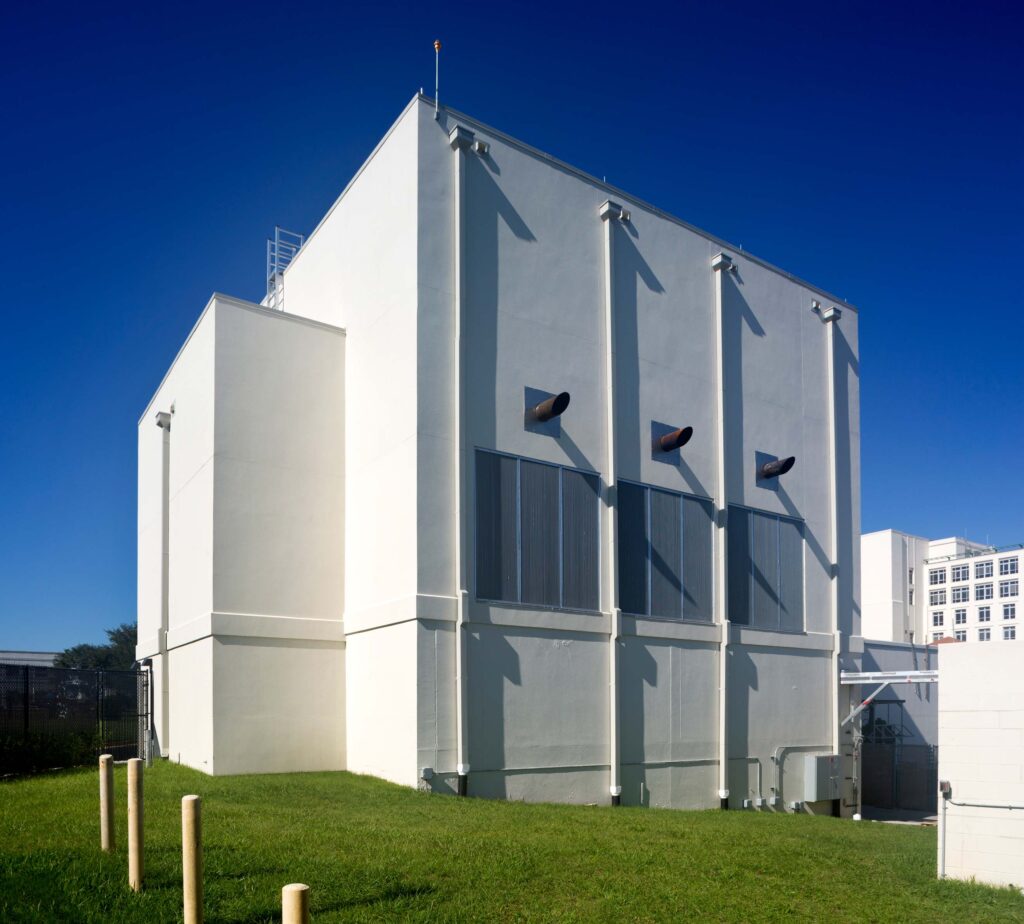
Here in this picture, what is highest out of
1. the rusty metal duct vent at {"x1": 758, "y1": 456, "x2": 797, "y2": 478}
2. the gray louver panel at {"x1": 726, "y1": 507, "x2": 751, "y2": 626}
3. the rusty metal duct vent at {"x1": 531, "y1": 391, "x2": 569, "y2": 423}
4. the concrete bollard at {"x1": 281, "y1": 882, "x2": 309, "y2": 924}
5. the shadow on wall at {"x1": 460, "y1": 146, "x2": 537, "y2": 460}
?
the shadow on wall at {"x1": 460, "y1": 146, "x2": 537, "y2": 460}

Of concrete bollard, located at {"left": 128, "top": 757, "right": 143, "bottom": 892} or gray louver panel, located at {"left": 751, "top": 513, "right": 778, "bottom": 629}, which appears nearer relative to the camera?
concrete bollard, located at {"left": 128, "top": 757, "right": 143, "bottom": 892}

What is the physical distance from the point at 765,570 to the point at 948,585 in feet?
256

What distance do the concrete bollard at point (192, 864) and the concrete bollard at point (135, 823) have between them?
1541 mm

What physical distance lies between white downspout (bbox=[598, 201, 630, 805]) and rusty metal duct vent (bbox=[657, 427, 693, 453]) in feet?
5.56

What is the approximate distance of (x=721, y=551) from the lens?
76.7 feet

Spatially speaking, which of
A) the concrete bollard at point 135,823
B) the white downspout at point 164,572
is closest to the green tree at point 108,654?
the white downspout at point 164,572

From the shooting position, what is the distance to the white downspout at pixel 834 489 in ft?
85.7

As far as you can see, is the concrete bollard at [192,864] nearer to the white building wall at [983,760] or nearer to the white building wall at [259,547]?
the white building wall at [983,760]

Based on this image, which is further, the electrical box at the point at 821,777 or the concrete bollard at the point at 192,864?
the electrical box at the point at 821,777

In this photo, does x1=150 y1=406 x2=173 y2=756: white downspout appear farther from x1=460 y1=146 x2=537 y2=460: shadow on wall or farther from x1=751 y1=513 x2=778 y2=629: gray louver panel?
x1=751 y1=513 x2=778 y2=629: gray louver panel

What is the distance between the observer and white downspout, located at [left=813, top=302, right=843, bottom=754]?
2612 centimetres

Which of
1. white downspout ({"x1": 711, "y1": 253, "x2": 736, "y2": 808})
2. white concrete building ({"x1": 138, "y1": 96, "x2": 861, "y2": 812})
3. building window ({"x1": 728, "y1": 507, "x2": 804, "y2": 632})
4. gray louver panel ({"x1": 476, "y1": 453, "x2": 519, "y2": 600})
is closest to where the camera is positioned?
white concrete building ({"x1": 138, "y1": 96, "x2": 861, "y2": 812})

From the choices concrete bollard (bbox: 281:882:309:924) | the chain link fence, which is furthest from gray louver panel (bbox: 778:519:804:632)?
concrete bollard (bbox: 281:882:309:924)

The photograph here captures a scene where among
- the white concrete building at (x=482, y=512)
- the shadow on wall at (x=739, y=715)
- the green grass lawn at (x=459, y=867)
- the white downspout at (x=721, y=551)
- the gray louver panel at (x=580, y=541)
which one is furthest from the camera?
the shadow on wall at (x=739, y=715)
